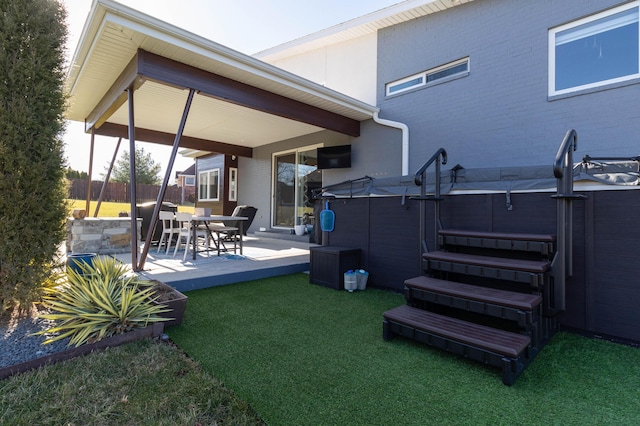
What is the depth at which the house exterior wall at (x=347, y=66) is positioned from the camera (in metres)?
7.28

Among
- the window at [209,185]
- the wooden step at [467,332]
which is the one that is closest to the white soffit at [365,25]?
the window at [209,185]

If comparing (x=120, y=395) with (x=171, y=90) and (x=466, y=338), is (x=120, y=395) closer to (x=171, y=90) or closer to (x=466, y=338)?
(x=466, y=338)

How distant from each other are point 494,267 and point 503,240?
40cm

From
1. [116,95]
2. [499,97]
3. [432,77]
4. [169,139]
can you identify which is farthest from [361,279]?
[169,139]

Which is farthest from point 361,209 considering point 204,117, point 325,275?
point 204,117

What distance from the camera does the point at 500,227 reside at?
3262 mm

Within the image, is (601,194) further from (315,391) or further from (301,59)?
(301,59)

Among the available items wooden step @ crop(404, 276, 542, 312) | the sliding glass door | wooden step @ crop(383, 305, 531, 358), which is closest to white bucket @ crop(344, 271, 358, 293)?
wooden step @ crop(404, 276, 542, 312)

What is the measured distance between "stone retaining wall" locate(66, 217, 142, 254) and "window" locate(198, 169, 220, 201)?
5211 mm

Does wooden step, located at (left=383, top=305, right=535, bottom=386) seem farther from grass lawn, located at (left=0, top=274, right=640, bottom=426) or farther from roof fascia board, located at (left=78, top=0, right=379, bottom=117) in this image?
roof fascia board, located at (left=78, top=0, right=379, bottom=117)

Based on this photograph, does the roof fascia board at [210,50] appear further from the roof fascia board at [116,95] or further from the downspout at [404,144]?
the downspout at [404,144]

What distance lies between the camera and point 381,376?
2.13 meters

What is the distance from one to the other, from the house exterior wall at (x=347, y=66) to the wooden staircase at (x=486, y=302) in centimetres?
501

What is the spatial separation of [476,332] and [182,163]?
139 ft
